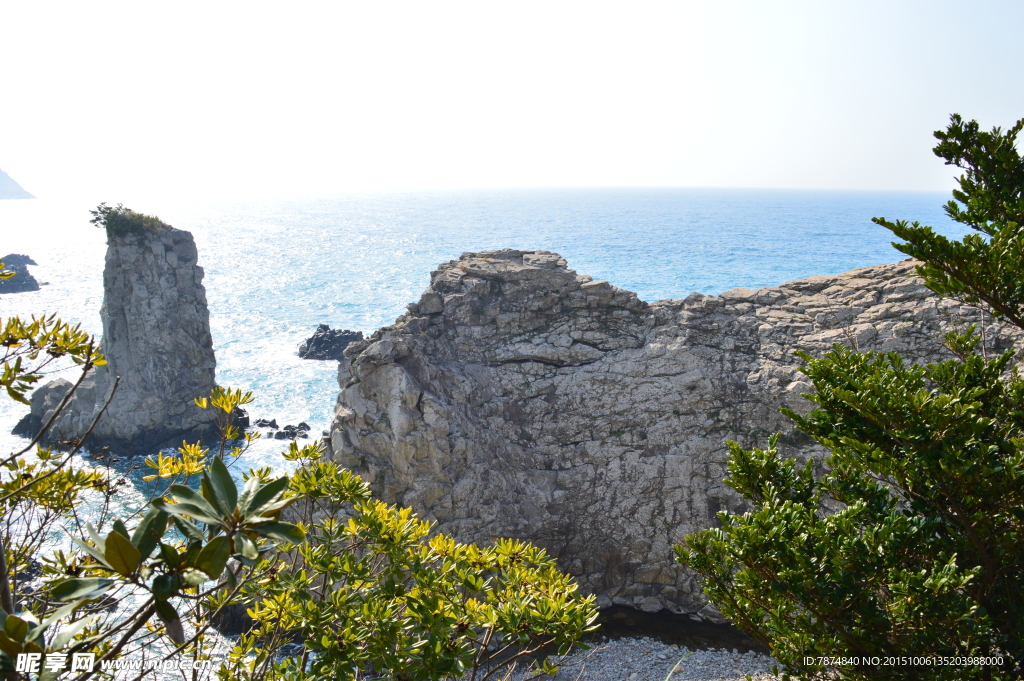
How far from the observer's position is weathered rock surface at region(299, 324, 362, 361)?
41938mm

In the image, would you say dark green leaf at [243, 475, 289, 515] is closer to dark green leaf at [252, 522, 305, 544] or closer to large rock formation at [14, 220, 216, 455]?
dark green leaf at [252, 522, 305, 544]

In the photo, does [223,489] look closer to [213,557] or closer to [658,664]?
[213,557]

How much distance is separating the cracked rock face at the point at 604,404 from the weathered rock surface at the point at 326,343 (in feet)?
82.3

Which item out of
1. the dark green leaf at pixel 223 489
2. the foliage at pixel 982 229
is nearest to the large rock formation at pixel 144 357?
the dark green leaf at pixel 223 489

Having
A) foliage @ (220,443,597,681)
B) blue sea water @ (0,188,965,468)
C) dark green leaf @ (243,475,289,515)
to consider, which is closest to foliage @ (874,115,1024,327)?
foliage @ (220,443,597,681)

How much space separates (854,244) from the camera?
75.3 meters

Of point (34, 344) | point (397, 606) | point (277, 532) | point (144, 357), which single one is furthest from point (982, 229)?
point (144, 357)

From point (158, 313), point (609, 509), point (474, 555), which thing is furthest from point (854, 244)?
point (474, 555)

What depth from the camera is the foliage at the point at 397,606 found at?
3.95 metres

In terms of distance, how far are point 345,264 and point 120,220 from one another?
50588 millimetres

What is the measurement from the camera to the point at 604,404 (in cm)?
1786

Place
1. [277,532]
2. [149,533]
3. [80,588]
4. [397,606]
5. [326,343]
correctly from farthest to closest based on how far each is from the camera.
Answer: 1. [326,343]
2. [397,606]
3. [277,532]
4. [149,533]
5. [80,588]

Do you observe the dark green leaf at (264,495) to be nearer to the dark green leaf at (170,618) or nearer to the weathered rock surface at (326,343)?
the dark green leaf at (170,618)

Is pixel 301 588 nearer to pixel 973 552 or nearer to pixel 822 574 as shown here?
pixel 822 574
